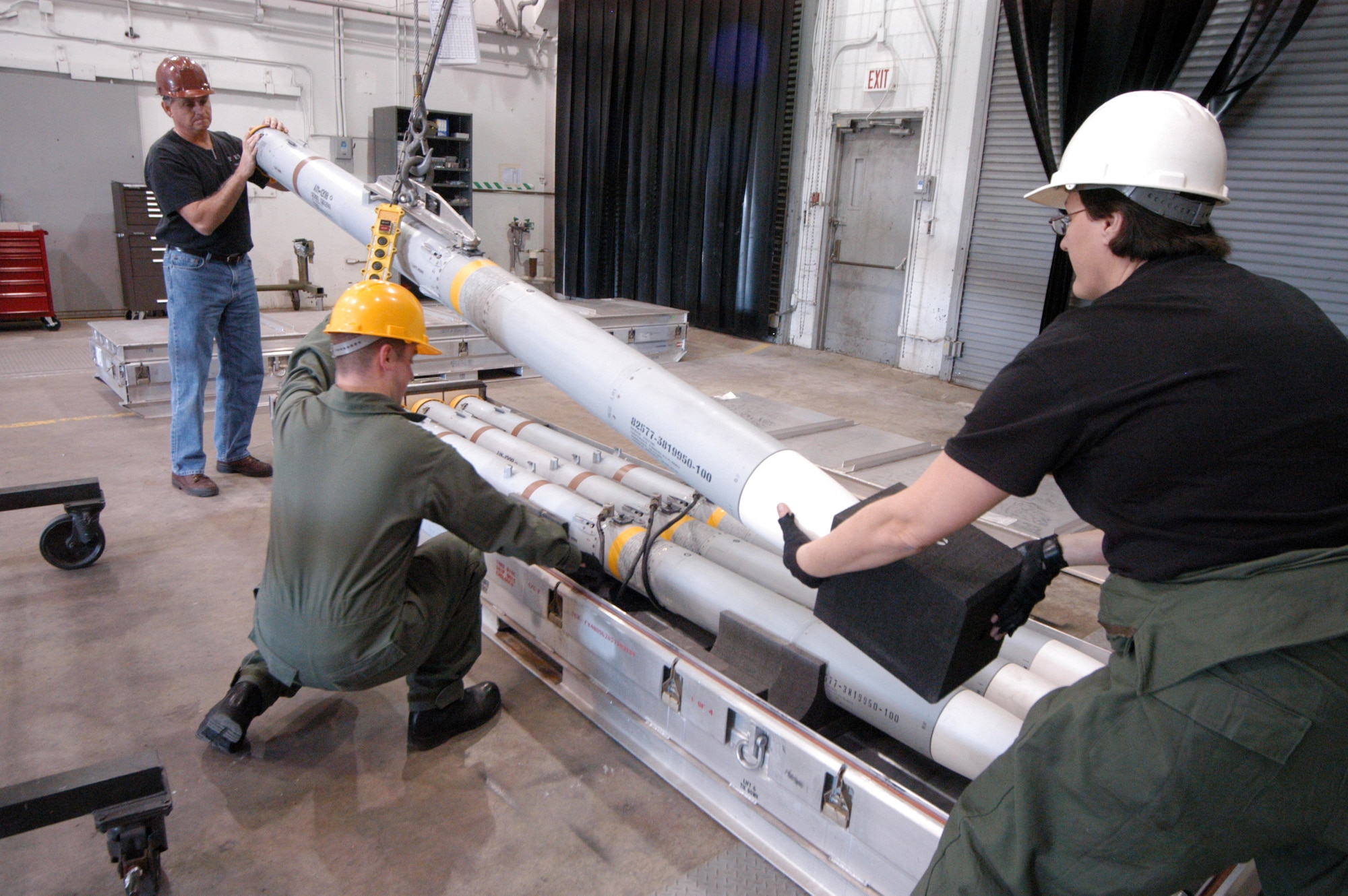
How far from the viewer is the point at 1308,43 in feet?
17.1

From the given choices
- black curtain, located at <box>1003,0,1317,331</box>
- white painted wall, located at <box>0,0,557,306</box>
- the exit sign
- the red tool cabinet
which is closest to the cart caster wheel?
white painted wall, located at <box>0,0,557,306</box>

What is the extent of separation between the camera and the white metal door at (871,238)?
7.79m

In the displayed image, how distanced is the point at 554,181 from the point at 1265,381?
34.3 ft

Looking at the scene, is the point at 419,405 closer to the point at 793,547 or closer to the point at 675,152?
the point at 793,547

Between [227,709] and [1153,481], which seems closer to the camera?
[1153,481]

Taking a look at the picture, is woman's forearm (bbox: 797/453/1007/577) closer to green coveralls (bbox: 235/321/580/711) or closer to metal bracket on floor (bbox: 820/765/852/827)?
metal bracket on floor (bbox: 820/765/852/827)

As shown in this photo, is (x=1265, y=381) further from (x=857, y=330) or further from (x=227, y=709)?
(x=857, y=330)

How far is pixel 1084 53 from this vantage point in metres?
5.91

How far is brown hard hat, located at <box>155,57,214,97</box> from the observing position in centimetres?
361

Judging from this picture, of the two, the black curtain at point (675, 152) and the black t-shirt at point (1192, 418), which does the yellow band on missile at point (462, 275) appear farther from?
the black curtain at point (675, 152)

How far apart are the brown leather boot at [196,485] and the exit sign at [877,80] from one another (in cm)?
642

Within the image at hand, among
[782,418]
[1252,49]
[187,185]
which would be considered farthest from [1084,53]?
[187,185]

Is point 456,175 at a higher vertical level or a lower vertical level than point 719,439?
higher

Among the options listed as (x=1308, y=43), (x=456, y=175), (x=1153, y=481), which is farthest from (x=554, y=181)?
(x=1153, y=481)
